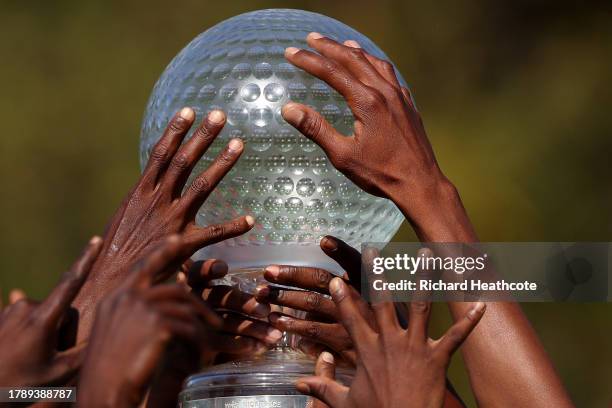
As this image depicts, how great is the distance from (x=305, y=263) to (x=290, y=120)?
41cm

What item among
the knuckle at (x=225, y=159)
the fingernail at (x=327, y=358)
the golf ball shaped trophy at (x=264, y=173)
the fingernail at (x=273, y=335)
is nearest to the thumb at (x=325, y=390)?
the fingernail at (x=327, y=358)

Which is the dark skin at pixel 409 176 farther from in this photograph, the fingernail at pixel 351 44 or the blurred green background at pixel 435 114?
the blurred green background at pixel 435 114

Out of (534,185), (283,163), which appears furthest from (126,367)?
(534,185)

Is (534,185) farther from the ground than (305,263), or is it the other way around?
(534,185)

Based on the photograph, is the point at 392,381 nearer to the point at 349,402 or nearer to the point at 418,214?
the point at 349,402

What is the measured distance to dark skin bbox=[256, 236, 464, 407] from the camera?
2.47m

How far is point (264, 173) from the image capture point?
2.49 m

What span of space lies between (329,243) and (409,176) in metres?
0.23

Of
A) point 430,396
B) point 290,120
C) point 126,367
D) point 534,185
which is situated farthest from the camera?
point 534,185

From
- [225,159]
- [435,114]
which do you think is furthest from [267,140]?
[435,114]

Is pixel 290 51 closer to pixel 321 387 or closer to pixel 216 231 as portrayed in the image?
pixel 216 231

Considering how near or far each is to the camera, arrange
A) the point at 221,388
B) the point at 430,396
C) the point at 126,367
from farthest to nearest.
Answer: the point at 221,388, the point at 430,396, the point at 126,367

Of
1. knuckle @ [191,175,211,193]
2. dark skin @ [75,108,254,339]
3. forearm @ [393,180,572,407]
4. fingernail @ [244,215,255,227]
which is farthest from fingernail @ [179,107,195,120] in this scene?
forearm @ [393,180,572,407]

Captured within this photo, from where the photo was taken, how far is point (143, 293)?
1.67 metres
